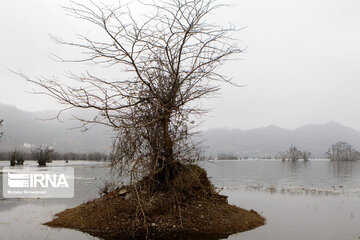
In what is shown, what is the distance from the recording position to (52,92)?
8.59 meters

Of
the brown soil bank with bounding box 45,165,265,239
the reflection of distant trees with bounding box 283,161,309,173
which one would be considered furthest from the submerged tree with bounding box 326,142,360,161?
the brown soil bank with bounding box 45,165,265,239

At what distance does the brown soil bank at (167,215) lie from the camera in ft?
30.3

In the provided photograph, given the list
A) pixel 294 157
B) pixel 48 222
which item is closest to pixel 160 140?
pixel 48 222

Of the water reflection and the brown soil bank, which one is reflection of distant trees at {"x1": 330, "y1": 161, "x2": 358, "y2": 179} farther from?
the brown soil bank

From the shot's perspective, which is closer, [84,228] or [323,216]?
[84,228]

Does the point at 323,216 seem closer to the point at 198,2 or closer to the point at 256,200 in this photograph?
the point at 256,200

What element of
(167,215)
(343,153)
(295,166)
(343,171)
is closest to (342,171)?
(343,171)

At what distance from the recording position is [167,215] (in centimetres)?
991

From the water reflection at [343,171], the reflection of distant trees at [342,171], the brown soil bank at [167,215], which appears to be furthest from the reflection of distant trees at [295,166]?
the brown soil bank at [167,215]

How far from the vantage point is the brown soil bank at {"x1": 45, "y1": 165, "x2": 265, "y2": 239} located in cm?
A: 923

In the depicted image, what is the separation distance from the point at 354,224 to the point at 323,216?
139cm

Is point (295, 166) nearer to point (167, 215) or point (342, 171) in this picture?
point (342, 171)

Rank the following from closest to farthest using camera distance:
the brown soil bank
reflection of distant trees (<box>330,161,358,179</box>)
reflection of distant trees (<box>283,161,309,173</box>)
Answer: the brown soil bank, reflection of distant trees (<box>330,161,358,179</box>), reflection of distant trees (<box>283,161,309,173</box>)

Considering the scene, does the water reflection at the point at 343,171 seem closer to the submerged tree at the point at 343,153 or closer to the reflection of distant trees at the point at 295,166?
the reflection of distant trees at the point at 295,166
